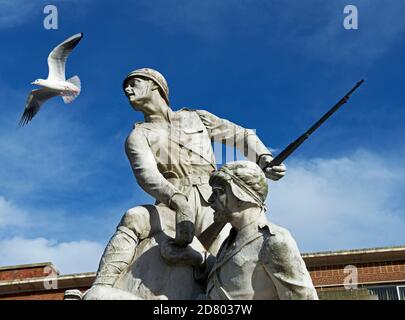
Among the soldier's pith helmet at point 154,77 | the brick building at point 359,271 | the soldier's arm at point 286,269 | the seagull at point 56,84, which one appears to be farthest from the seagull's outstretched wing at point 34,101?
the brick building at point 359,271

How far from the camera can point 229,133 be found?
699cm

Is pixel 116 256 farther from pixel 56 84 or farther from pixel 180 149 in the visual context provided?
pixel 56 84

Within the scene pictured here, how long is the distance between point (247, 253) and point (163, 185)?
1280mm

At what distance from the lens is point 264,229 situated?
4953mm

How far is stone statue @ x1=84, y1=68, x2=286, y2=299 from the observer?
5.35 m

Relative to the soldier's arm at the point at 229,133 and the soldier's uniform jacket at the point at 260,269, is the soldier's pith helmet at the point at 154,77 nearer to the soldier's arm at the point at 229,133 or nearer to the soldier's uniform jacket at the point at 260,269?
the soldier's arm at the point at 229,133

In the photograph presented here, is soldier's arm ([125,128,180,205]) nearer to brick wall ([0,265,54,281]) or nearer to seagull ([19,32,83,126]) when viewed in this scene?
seagull ([19,32,83,126])

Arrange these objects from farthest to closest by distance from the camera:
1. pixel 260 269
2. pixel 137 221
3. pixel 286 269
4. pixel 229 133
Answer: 1. pixel 229 133
2. pixel 137 221
3. pixel 260 269
4. pixel 286 269

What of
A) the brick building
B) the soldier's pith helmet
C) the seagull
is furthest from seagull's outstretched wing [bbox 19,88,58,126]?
the brick building

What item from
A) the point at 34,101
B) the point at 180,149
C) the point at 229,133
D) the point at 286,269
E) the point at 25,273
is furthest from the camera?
the point at 25,273

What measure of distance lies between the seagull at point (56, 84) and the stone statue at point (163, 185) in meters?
6.74

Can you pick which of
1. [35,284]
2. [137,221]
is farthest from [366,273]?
[137,221]
